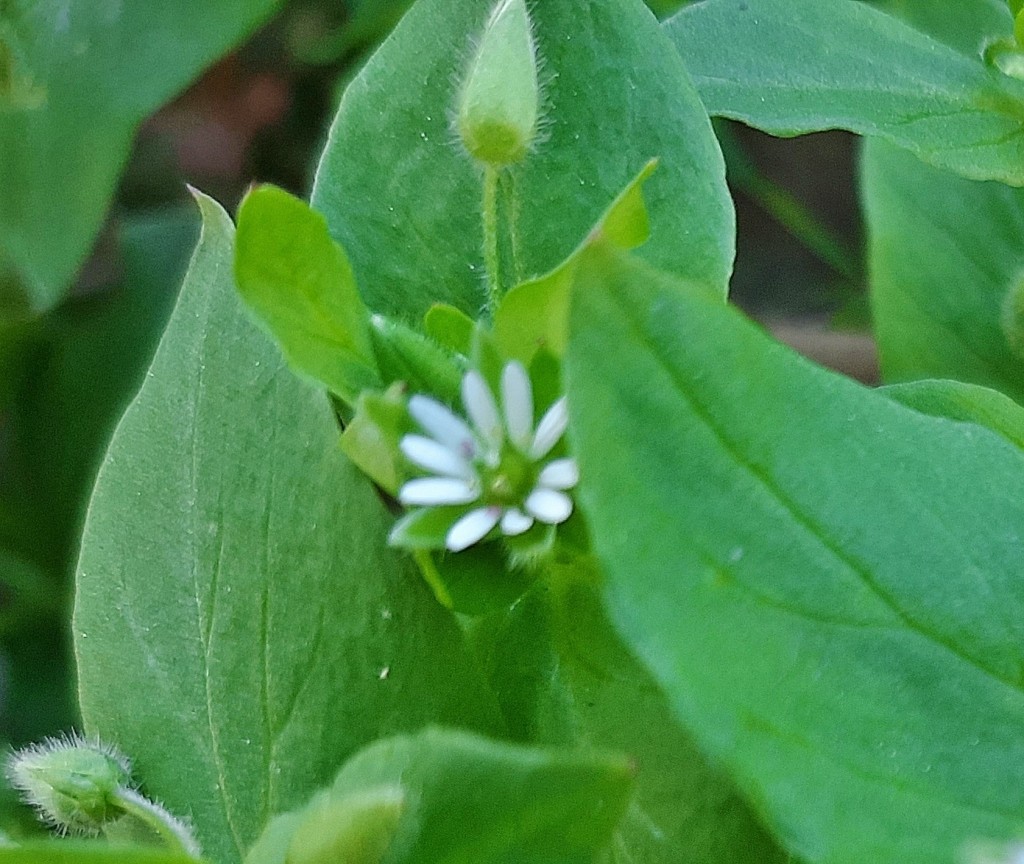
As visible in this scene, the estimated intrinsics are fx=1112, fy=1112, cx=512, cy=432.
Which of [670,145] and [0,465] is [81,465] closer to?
[0,465]

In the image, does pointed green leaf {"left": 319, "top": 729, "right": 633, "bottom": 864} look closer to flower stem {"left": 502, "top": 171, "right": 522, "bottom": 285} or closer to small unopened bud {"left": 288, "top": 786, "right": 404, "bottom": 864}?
small unopened bud {"left": 288, "top": 786, "right": 404, "bottom": 864}

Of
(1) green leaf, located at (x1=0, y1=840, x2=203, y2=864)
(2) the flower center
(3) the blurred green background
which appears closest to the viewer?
(1) green leaf, located at (x1=0, y1=840, x2=203, y2=864)

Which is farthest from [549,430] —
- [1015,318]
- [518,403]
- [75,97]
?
[75,97]

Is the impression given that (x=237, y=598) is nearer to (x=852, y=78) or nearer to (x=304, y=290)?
(x=304, y=290)

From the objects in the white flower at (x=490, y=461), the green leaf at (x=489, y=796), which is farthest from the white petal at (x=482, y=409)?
the green leaf at (x=489, y=796)

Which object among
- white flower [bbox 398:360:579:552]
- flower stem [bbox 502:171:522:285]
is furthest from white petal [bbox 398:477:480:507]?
flower stem [bbox 502:171:522:285]

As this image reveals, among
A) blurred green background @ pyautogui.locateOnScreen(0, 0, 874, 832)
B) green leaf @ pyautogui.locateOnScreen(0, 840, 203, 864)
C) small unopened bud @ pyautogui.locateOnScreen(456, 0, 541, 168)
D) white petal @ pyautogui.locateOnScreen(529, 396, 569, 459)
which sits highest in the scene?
small unopened bud @ pyautogui.locateOnScreen(456, 0, 541, 168)

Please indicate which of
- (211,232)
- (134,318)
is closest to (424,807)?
(211,232)
